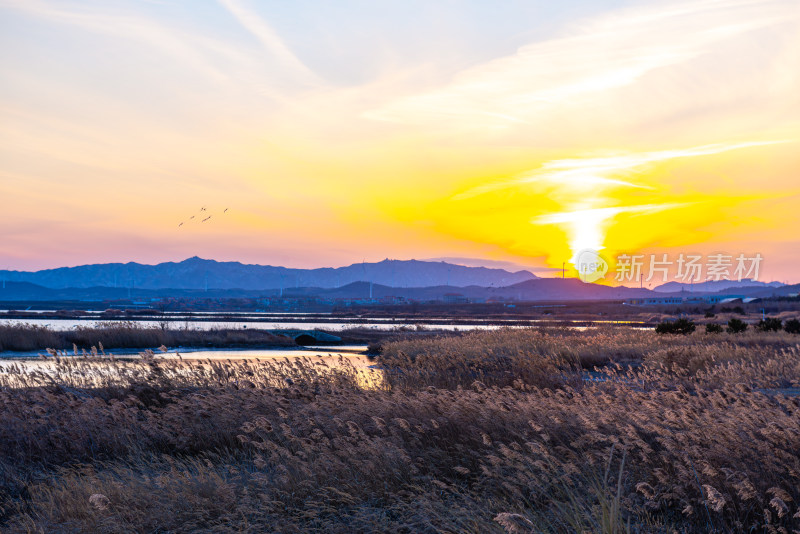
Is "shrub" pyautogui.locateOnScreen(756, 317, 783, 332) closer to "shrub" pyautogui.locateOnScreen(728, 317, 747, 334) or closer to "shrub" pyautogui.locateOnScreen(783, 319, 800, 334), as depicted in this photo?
"shrub" pyautogui.locateOnScreen(783, 319, 800, 334)

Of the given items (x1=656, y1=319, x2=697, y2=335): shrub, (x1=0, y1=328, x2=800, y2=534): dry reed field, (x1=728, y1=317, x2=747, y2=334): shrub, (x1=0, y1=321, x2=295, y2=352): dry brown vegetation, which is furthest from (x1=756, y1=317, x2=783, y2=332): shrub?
(x1=0, y1=321, x2=295, y2=352): dry brown vegetation

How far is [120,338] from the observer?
156 ft

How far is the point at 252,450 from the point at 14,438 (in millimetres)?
4565

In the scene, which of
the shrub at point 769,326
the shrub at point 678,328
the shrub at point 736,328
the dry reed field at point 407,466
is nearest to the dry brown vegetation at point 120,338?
the shrub at point 678,328

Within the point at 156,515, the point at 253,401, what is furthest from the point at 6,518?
the point at 253,401

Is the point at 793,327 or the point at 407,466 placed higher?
the point at 793,327

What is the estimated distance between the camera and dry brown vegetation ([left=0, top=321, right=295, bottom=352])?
147 ft

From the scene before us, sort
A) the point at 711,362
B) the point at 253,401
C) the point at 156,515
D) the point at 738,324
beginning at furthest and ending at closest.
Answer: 1. the point at 738,324
2. the point at 711,362
3. the point at 253,401
4. the point at 156,515

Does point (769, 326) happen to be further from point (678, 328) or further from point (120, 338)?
point (120, 338)

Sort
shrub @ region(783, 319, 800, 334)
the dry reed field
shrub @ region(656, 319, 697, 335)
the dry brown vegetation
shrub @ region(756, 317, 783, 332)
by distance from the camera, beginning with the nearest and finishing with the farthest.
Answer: the dry reed field → shrub @ region(783, 319, 800, 334) → shrub @ region(756, 317, 783, 332) → shrub @ region(656, 319, 697, 335) → the dry brown vegetation

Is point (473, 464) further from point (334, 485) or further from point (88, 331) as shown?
point (88, 331)

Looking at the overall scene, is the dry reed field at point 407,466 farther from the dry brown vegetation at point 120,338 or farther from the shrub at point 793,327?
the shrub at point 793,327

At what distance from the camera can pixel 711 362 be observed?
898 inches

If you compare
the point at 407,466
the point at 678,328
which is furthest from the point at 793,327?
the point at 407,466
